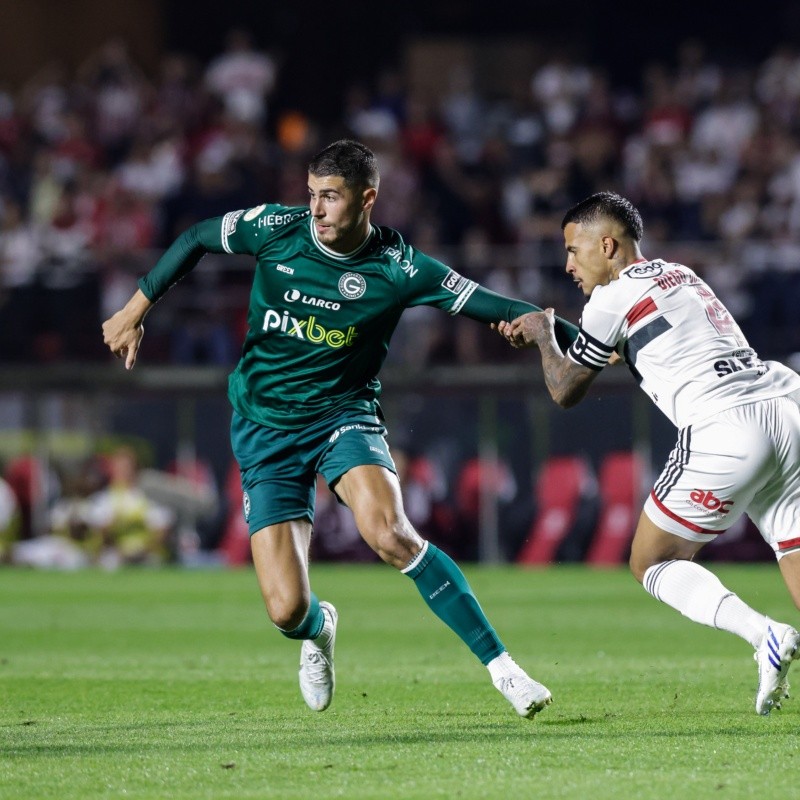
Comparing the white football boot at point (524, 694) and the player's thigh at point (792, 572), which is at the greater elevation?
the player's thigh at point (792, 572)

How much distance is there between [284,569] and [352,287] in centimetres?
130

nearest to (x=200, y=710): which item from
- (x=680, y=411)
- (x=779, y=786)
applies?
(x=680, y=411)

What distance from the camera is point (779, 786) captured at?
5.10 meters

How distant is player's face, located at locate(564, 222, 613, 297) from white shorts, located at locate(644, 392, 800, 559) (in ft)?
2.51

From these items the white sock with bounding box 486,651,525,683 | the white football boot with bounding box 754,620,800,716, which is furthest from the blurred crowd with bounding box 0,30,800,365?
the white football boot with bounding box 754,620,800,716

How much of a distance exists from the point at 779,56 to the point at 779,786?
18.4 m

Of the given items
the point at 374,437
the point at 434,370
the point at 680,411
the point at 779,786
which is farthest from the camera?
the point at 434,370

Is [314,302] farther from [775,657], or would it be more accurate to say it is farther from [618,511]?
[618,511]

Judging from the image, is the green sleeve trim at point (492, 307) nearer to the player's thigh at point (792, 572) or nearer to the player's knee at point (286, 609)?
the player's thigh at point (792, 572)

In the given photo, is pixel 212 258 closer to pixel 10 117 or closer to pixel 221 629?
pixel 10 117

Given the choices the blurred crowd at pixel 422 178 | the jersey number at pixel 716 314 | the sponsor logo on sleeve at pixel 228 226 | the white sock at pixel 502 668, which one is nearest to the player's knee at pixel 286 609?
the white sock at pixel 502 668

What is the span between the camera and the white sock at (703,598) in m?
6.58

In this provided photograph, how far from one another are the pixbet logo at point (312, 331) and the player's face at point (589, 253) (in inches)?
41.3

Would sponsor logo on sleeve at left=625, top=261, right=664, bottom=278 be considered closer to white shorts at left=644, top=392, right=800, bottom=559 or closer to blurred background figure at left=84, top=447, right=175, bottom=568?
white shorts at left=644, top=392, right=800, bottom=559
